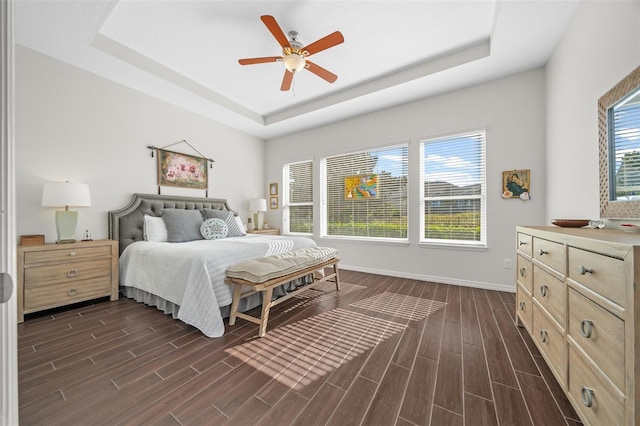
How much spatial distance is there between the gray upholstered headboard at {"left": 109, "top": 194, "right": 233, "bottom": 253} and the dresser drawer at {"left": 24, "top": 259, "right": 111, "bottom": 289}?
0.41 metres

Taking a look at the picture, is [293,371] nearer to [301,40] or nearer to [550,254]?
[550,254]

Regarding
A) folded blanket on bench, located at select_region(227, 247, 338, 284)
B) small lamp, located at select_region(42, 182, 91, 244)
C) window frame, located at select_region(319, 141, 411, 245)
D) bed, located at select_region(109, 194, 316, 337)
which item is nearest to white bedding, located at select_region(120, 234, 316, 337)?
bed, located at select_region(109, 194, 316, 337)

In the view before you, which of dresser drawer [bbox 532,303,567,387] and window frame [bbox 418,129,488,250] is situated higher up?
window frame [bbox 418,129,488,250]

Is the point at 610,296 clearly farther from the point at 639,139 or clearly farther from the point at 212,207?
the point at 212,207

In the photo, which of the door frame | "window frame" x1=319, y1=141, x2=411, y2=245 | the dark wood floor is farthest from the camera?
"window frame" x1=319, y1=141, x2=411, y2=245

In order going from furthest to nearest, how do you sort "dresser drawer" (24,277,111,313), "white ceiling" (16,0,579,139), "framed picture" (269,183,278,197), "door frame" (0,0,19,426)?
"framed picture" (269,183,278,197) → "dresser drawer" (24,277,111,313) → "white ceiling" (16,0,579,139) → "door frame" (0,0,19,426)

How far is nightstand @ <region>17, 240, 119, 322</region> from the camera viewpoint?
2311mm

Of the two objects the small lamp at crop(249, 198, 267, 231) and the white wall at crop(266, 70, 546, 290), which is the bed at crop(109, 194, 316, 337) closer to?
the small lamp at crop(249, 198, 267, 231)

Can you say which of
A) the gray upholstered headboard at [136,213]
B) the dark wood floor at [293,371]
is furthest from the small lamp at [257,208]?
the dark wood floor at [293,371]

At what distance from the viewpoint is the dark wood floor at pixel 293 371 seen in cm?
125

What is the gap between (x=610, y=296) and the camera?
0.91 metres

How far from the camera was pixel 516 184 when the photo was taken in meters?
3.07

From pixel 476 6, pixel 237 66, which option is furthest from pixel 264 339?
pixel 476 6

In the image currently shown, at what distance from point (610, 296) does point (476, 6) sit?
2.55 m
